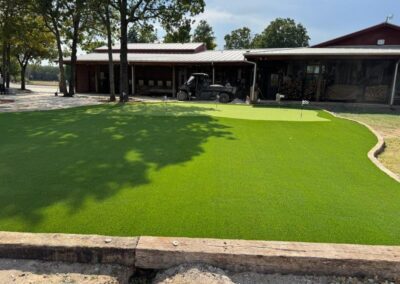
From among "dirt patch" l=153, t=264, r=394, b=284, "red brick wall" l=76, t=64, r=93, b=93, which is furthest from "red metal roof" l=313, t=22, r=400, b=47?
"dirt patch" l=153, t=264, r=394, b=284

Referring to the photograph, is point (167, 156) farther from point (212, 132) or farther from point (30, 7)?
point (30, 7)

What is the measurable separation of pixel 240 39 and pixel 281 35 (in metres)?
8.52

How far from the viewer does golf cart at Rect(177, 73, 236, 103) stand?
1703 cm

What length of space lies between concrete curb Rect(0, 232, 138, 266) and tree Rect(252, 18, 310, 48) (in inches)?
2044

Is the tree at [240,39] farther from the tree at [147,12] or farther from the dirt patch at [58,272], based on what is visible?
the dirt patch at [58,272]

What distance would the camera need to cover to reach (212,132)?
7.79 metres

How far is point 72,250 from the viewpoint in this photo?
8.34 feet

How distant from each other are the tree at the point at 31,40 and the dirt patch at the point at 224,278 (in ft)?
70.4

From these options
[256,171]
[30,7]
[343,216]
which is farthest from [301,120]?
[30,7]

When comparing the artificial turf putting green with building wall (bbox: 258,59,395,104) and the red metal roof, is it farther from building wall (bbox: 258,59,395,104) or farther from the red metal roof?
the red metal roof

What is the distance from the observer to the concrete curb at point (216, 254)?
2461mm

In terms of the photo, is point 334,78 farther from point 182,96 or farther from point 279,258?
point 279,258

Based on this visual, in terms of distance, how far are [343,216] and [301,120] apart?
723 centimetres

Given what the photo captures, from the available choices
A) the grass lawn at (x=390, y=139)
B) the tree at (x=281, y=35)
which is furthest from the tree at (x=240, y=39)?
the grass lawn at (x=390, y=139)
